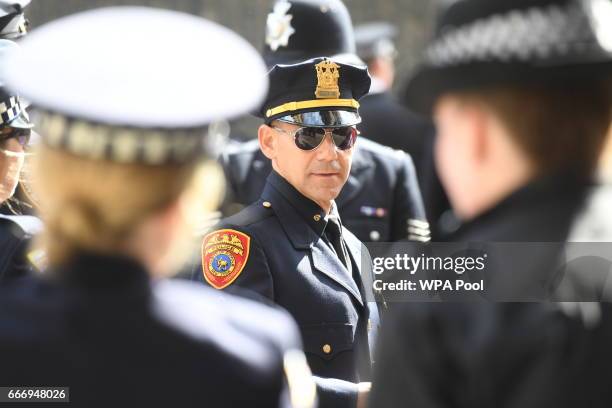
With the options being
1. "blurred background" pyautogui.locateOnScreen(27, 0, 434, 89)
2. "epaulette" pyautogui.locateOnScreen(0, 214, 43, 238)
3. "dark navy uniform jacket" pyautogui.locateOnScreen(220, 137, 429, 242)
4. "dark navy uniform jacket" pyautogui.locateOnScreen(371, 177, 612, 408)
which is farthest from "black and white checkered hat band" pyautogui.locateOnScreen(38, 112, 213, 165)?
"blurred background" pyautogui.locateOnScreen(27, 0, 434, 89)

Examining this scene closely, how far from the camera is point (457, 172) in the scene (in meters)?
1.70

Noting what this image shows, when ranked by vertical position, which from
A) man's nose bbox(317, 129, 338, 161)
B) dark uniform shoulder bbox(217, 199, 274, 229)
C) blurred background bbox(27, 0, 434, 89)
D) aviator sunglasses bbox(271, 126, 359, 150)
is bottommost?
dark uniform shoulder bbox(217, 199, 274, 229)

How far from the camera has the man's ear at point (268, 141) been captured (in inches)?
131

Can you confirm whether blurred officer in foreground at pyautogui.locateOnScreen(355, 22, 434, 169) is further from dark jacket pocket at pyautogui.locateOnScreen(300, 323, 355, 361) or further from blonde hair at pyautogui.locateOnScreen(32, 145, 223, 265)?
blonde hair at pyautogui.locateOnScreen(32, 145, 223, 265)

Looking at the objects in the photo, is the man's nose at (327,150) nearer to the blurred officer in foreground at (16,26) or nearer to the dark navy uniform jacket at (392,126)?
the blurred officer in foreground at (16,26)

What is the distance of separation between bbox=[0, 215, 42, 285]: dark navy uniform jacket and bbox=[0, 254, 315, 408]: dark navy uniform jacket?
0.99 meters

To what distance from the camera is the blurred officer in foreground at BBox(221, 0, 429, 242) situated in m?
4.42

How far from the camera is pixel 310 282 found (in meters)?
3.01

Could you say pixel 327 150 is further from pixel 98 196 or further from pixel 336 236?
pixel 98 196

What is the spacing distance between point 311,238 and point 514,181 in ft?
5.03

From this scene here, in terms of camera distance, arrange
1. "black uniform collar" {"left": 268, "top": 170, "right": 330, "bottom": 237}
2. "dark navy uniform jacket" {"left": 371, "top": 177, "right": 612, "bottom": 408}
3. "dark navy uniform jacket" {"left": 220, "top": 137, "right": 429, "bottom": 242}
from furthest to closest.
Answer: "dark navy uniform jacket" {"left": 220, "top": 137, "right": 429, "bottom": 242}
"black uniform collar" {"left": 268, "top": 170, "right": 330, "bottom": 237}
"dark navy uniform jacket" {"left": 371, "top": 177, "right": 612, "bottom": 408}

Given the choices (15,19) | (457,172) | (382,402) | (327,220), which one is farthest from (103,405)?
(15,19)

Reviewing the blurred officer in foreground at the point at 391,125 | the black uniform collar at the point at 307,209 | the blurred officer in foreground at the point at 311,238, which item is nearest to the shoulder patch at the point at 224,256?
the blurred officer in foreground at the point at 311,238

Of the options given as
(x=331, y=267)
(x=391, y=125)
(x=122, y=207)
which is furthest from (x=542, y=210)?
(x=391, y=125)
